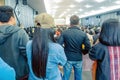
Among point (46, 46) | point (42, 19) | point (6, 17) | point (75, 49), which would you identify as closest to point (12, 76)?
point (46, 46)

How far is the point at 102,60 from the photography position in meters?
2.57

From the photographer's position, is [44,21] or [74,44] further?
[74,44]

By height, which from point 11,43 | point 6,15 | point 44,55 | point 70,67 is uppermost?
point 6,15

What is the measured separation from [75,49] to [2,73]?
2.99 m

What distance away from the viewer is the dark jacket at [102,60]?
2.53 metres

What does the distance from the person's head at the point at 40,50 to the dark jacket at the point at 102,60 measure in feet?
2.05

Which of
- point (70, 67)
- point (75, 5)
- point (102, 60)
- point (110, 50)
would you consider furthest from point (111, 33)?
point (75, 5)

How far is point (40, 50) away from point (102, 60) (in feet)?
2.49

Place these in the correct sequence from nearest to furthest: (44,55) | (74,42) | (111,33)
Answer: (44,55), (111,33), (74,42)

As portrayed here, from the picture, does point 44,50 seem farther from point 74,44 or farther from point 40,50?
point 74,44

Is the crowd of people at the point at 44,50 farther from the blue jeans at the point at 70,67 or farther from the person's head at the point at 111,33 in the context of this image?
the blue jeans at the point at 70,67

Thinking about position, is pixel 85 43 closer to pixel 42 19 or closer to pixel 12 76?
pixel 42 19

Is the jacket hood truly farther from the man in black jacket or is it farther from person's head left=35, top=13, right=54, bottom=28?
the man in black jacket

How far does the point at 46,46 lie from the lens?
2.30 metres
